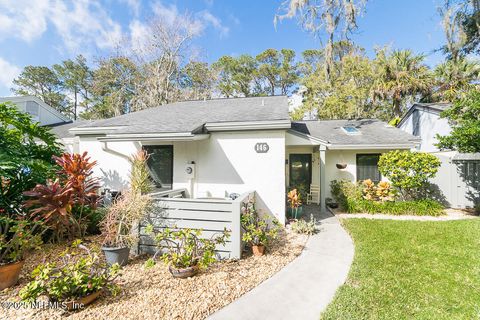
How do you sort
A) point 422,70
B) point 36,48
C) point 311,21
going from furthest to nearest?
point 422,70 → point 36,48 → point 311,21

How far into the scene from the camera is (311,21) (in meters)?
9.80

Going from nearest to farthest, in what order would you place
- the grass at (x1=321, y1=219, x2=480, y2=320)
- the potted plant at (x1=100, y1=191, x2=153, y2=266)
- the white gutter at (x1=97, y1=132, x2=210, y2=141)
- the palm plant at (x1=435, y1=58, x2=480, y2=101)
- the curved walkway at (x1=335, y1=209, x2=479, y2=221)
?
1. the grass at (x1=321, y1=219, x2=480, y2=320)
2. the potted plant at (x1=100, y1=191, x2=153, y2=266)
3. the white gutter at (x1=97, y1=132, x2=210, y2=141)
4. the curved walkway at (x1=335, y1=209, x2=479, y2=221)
5. the palm plant at (x1=435, y1=58, x2=480, y2=101)

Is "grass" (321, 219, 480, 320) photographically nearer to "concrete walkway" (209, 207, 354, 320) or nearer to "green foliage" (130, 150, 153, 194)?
"concrete walkway" (209, 207, 354, 320)

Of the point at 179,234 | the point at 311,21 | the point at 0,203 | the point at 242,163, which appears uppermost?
the point at 311,21

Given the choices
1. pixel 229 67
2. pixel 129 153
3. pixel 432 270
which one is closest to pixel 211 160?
pixel 129 153

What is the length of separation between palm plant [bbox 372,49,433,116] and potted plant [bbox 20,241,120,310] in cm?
1931

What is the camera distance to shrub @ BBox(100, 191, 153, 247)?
Result: 4395 mm

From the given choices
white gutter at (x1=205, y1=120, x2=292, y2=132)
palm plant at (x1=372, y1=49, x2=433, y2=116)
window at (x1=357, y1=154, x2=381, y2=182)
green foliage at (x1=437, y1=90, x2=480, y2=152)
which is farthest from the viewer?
palm plant at (x1=372, y1=49, x2=433, y2=116)

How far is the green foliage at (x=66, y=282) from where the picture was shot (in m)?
2.70

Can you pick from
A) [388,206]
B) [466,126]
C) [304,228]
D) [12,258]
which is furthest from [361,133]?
[12,258]

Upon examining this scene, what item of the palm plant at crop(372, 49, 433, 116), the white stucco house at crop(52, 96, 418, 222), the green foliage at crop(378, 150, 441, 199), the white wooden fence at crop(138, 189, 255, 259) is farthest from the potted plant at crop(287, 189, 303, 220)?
the palm plant at crop(372, 49, 433, 116)

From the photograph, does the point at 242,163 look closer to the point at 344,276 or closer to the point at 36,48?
the point at 344,276

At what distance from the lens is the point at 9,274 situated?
3486 mm

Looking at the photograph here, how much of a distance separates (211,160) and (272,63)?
76.4 feet
